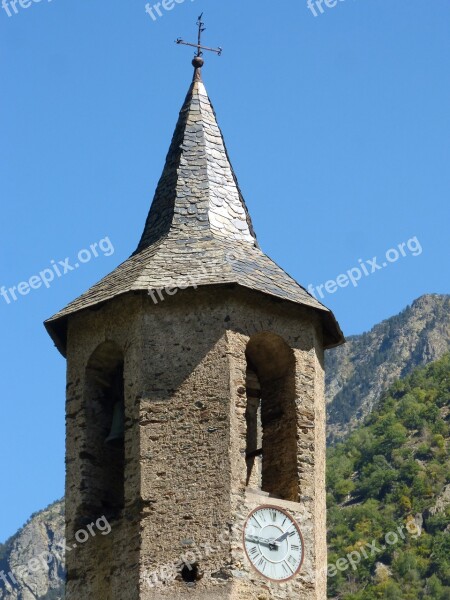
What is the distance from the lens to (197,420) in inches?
861

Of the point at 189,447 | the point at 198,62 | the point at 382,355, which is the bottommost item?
the point at 189,447

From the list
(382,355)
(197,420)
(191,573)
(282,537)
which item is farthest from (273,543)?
(382,355)

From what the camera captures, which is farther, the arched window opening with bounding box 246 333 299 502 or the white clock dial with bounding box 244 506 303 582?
the arched window opening with bounding box 246 333 299 502

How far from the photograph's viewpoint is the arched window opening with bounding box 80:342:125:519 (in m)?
22.7

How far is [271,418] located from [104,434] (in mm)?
2295

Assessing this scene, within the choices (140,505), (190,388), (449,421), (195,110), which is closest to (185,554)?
(140,505)

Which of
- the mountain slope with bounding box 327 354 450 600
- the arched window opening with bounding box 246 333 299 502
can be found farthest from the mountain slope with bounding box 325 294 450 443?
the arched window opening with bounding box 246 333 299 502

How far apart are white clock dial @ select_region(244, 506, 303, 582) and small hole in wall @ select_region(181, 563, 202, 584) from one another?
2.22 ft

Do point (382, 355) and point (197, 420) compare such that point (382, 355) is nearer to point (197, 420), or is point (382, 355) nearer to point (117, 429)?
point (117, 429)

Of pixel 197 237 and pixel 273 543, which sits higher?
pixel 197 237

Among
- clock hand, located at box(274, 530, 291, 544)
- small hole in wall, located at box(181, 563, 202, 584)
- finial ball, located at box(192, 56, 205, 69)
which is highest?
finial ball, located at box(192, 56, 205, 69)

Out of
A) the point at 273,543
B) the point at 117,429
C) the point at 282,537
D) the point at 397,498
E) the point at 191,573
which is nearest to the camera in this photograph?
the point at 191,573

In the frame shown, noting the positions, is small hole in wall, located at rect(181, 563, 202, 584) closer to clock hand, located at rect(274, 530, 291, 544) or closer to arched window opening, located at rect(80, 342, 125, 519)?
clock hand, located at rect(274, 530, 291, 544)

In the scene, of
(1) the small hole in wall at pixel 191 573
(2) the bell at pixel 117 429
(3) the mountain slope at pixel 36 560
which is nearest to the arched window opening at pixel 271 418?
(2) the bell at pixel 117 429
